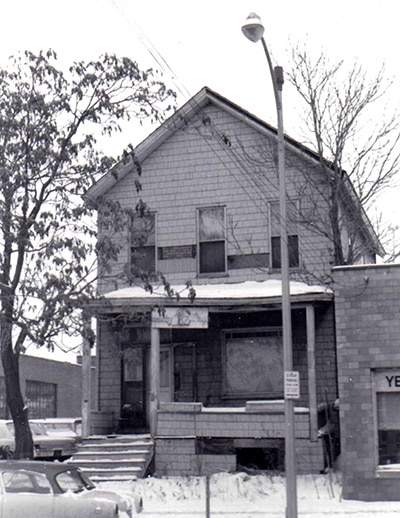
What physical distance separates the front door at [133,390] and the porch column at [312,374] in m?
4.89

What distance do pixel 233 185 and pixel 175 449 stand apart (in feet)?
23.0

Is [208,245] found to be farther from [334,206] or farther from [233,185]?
[334,206]

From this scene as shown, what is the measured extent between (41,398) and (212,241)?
22.6m

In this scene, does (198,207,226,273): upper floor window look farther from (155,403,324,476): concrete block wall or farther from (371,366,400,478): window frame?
(371,366,400,478): window frame

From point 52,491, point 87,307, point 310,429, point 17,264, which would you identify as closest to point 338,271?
point 310,429

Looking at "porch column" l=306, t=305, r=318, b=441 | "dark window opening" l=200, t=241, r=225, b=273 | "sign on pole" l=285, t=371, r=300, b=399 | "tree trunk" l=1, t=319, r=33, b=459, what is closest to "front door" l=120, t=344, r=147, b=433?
"dark window opening" l=200, t=241, r=225, b=273

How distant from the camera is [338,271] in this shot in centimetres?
1733

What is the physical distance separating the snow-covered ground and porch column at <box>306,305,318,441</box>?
1.08 meters

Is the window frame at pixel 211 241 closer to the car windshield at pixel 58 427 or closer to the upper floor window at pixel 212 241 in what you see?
the upper floor window at pixel 212 241

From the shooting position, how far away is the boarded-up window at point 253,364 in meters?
21.5

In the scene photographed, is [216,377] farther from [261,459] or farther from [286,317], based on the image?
[286,317]

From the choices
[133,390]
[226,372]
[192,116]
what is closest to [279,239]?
[226,372]

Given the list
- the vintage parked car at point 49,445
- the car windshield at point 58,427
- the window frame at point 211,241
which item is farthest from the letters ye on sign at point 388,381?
the car windshield at point 58,427

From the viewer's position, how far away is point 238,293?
20.8m
